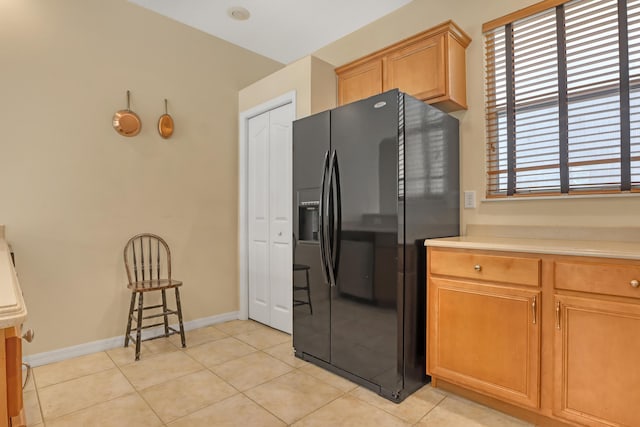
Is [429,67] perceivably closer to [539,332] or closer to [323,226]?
[323,226]

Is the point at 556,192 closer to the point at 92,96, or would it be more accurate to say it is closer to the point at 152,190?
the point at 152,190

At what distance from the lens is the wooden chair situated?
2.89 meters

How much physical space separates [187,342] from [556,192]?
300cm

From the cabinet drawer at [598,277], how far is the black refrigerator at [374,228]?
2.46 ft

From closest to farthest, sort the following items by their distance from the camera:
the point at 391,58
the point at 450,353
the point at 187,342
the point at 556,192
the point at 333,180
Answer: the point at 450,353 < the point at 556,192 < the point at 333,180 < the point at 391,58 < the point at 187,342

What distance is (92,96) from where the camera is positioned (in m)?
2.84

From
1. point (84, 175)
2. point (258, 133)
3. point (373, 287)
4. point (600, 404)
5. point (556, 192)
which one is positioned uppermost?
point (258, 133)

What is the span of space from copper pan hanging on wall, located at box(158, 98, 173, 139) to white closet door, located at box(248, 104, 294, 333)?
0.79 metres

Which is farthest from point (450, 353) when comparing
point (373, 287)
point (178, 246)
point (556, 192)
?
point (178, 246)

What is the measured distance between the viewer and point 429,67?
2465 millimetres

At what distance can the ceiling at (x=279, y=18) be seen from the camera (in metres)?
3.01

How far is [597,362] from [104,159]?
3454 mm

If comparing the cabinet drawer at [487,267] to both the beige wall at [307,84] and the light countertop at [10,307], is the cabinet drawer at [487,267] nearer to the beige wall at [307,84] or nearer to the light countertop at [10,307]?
the beige wall at [307,84]

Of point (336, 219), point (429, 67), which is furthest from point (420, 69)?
point (336, 219)
